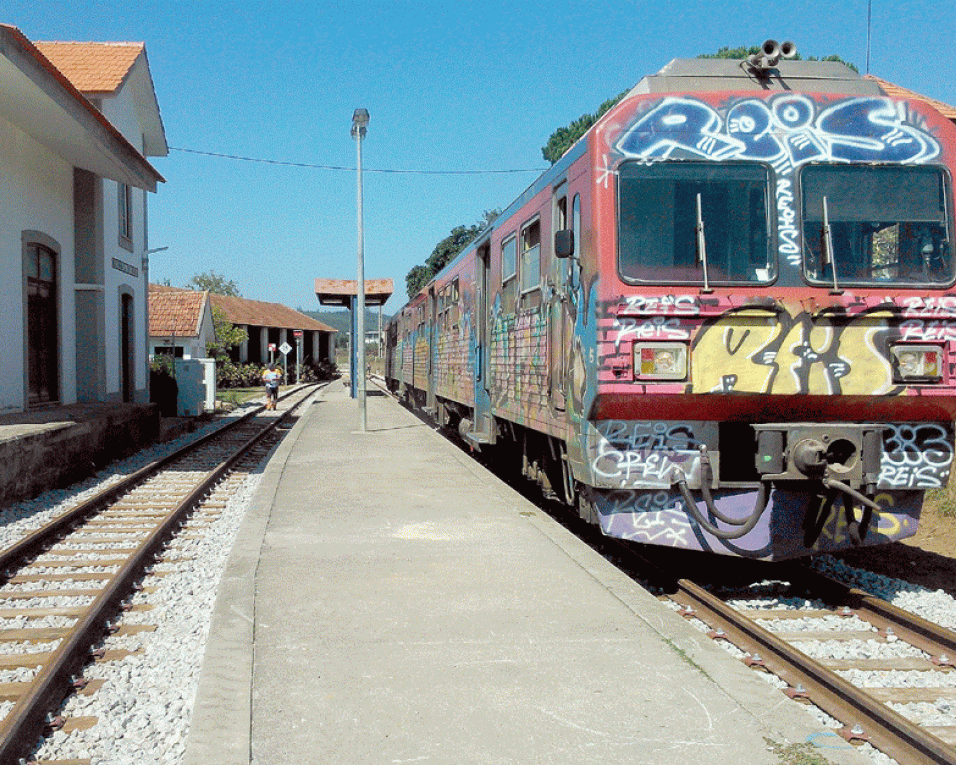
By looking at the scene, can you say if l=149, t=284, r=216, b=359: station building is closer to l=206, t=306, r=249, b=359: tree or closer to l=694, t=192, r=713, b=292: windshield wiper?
l=206, t=306, r=249, b=359: tree

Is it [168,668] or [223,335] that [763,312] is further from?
[223,335]

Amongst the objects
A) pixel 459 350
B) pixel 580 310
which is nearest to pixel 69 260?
pixel 459 350

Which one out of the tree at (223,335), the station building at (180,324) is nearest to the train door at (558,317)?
the station building at (180,324)

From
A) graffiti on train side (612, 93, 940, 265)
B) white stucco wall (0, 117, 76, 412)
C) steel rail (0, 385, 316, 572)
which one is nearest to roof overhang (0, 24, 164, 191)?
white stucco wall (0, 117, 76, 412)

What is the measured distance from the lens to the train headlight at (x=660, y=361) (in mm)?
5688

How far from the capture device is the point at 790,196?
A: 5.92m

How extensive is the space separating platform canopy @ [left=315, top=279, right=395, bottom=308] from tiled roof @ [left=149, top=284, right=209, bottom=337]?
9.45m

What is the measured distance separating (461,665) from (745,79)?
14.6ft

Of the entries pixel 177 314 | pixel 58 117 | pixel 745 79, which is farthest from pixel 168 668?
pixel 177 314

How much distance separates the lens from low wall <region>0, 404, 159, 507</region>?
9758mm

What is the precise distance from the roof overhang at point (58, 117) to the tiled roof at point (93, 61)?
6.06ft

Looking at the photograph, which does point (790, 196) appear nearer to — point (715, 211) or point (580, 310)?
point (715, 211)

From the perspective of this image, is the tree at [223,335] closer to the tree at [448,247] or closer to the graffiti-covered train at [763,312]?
the tree at [448,247]

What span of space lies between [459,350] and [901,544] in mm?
6932
